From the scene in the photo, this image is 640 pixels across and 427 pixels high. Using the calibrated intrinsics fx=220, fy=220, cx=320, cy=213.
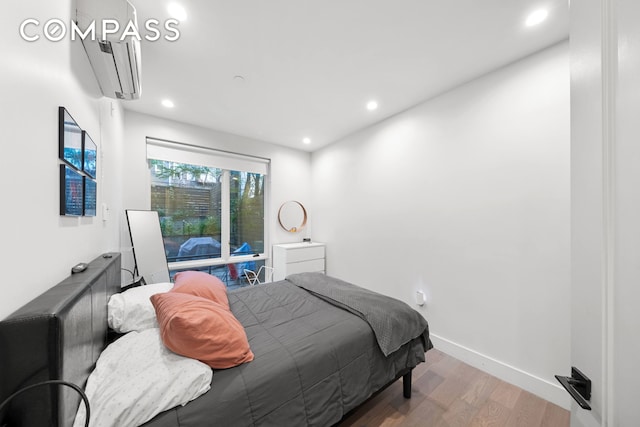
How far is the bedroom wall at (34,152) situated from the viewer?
0.65 metres

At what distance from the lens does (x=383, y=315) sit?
156 cm

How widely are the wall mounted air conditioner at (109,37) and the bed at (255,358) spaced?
3.96 ft

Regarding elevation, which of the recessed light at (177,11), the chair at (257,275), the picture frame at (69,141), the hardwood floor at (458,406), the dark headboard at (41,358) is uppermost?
the recessed light at (177,11)

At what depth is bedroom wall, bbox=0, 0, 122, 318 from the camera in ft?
2.13

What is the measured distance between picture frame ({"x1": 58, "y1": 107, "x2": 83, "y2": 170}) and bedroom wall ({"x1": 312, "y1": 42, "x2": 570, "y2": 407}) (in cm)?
273

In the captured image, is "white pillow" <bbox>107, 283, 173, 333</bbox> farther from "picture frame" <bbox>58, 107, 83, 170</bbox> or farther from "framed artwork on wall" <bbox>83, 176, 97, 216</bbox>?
"picture frame" <bbox>58, 107, 83, 170</bbox>

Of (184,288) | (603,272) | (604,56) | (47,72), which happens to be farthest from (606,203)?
(184,288)

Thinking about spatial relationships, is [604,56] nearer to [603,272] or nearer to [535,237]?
[603,272]

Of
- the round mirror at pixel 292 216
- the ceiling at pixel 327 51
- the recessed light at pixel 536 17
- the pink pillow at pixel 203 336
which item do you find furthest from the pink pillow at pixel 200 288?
the recessed light at pixel 536 17

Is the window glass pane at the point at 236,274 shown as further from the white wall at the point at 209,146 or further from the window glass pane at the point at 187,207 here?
the white wall at the point at 209,146

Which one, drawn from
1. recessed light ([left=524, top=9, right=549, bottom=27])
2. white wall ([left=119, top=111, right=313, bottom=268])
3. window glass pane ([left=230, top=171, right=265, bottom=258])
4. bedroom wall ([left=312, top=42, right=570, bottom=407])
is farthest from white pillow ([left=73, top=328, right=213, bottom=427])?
recessed light ([left=524, top=9, right=549, bottom=27])

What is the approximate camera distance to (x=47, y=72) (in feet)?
2.89

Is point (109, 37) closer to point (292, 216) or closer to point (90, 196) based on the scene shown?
point (90, 196)

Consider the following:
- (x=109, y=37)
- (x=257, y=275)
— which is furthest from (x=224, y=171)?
(x=109, y=37)
